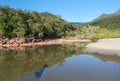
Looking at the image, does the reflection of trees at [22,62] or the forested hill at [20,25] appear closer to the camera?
the reflection of trees at [22,62]

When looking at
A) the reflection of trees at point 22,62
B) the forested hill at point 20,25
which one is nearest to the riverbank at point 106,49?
the reflection of trees at point 22,62

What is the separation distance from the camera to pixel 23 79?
797 inches

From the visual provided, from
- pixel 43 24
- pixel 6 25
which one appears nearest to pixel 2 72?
pixel 6 25

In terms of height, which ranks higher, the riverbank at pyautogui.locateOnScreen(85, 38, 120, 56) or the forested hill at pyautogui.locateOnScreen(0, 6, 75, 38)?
the forested hill at pyautogui.locateOnScreen(0, 6, 75, 38)

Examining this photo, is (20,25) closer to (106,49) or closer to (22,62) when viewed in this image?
(106,49)

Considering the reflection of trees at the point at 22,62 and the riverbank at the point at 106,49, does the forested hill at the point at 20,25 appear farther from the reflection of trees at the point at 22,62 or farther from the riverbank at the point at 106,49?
the reflection of trees at the point at 22,62

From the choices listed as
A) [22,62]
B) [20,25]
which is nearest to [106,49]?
[22,62]

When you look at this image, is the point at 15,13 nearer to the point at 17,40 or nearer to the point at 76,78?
the point at 17,40

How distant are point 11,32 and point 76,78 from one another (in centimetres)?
5950

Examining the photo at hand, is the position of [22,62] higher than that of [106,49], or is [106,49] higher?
[22,62]

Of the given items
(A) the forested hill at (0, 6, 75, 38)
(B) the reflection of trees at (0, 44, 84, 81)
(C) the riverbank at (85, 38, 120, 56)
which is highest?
(A) the forested hill at (0, 6, 75, 38)

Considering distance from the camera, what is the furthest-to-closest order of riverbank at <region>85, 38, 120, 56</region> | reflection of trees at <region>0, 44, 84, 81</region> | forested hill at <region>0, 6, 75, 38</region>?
forested hill at <region>0, 6, 75, 38</region> → riverbank at <region>85, 38, 120, 56</region> → reflection of trees at <region>0, 44, 84, 81</region>

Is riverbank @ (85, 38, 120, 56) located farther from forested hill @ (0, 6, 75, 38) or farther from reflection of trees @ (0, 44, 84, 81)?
forested hill @ (0, 6, 75, 38)

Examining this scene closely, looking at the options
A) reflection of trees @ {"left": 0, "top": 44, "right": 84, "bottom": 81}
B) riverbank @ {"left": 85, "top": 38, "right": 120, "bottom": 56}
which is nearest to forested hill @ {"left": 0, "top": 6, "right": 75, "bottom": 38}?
riverbank @ {"left": 85, "top": 38, "right": 120, "bottom": 56}
